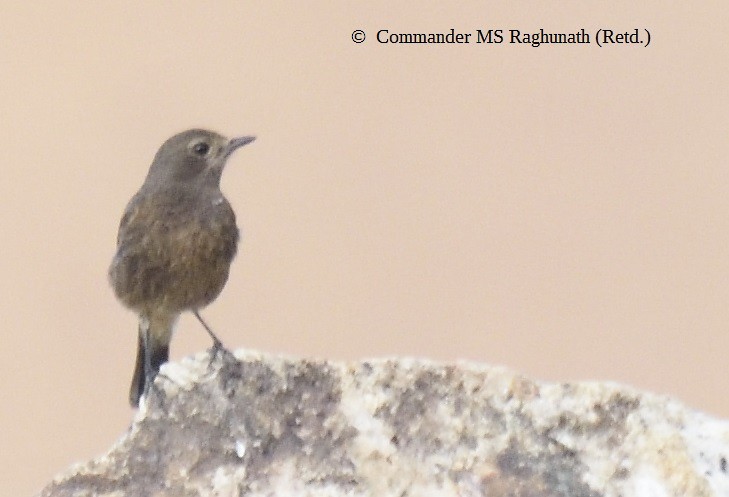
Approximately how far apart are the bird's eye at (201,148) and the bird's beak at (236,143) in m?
0.09

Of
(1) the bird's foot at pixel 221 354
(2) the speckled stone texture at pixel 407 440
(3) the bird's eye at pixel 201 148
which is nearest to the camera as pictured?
(2) the speckled stone texture at pixel 407 440

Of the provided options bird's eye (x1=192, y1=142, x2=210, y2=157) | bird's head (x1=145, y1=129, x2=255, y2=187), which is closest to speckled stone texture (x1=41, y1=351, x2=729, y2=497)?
bird's head (x1=145, y1=129, x2=255, y2=187)

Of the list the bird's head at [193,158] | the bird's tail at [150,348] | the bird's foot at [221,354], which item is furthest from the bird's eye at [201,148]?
the bird's foot at [221,354]

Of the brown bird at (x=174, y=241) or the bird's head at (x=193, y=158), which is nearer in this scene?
the brown bird at (x=174, y=241)

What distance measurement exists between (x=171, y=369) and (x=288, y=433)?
0.50m

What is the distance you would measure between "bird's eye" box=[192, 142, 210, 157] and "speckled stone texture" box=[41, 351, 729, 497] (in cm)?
183

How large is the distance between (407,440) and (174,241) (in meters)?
1.87

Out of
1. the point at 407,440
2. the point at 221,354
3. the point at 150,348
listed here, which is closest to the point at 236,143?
the point at 150,348

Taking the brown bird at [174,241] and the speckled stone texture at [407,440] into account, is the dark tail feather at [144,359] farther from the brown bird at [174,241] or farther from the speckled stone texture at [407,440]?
the speckled stone texture at [407,440]

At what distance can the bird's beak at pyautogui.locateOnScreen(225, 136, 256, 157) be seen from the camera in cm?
468

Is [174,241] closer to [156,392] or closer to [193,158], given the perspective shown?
[193,158]

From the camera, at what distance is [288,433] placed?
2854 millimetres

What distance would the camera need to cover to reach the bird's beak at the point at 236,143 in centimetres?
468

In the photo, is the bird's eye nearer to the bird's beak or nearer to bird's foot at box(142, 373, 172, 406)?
the bird's beak
